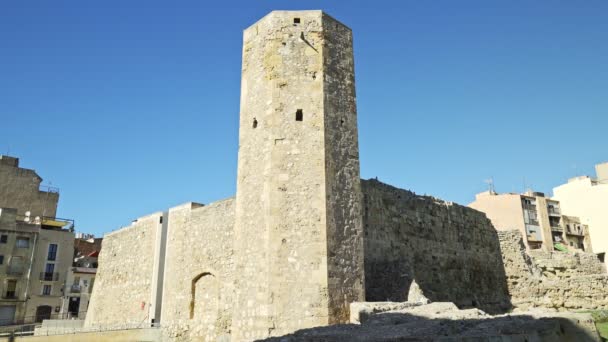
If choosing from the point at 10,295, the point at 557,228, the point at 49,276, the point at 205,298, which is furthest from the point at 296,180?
the point at 557,228

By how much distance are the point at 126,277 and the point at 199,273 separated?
20.0 ft

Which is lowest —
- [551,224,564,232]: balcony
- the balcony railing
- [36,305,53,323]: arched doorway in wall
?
[36,305,53,323]: arched doorway in wall

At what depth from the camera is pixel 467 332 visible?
5.94m

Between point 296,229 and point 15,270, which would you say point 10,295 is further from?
point 296,229

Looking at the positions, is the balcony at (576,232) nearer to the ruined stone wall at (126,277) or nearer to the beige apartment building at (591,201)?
the beige apartment building at (591,201)

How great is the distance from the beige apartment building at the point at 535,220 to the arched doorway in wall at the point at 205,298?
117ft

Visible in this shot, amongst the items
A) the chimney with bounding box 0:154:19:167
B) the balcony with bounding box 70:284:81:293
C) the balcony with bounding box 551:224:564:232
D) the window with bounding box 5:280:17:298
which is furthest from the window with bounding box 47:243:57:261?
the balcony with bounding box 551:224:564:232

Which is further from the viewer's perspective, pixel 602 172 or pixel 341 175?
pixel 602 172

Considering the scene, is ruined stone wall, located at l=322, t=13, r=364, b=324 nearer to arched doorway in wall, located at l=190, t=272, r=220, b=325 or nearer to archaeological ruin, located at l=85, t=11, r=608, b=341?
archaeological ruin, located at l=85, t=11, r=608, b=341

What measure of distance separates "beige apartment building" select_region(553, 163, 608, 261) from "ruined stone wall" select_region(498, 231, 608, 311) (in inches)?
1112

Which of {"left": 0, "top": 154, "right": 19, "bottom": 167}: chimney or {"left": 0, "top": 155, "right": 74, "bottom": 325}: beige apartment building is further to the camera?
{"left": 0, "top": 154, "right": 19, "bottom": 167}: chimney

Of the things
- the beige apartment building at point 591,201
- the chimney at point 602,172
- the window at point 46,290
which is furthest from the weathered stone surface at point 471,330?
the chimney at point 602,172

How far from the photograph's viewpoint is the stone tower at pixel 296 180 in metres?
10.3

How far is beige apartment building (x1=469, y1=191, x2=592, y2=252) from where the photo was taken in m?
45.5
